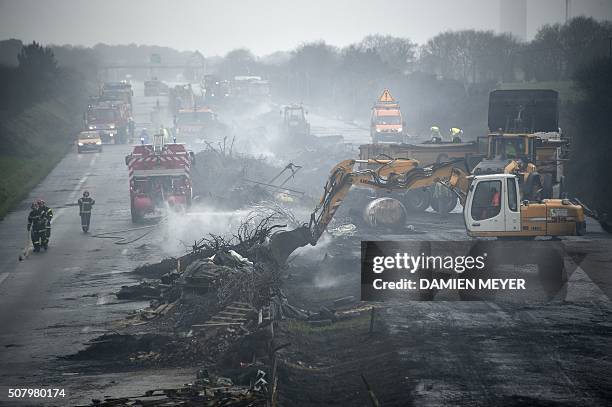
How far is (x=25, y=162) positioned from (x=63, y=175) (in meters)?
5.20

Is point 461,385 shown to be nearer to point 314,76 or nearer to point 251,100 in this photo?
point 251,100

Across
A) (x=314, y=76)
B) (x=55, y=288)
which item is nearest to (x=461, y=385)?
(x=55, y=288)

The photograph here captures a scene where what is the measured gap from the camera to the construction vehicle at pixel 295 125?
6356 centimetres

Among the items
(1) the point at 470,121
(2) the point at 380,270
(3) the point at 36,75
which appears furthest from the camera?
(3) the point at 36,75

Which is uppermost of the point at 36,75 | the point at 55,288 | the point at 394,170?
the point at 36,75

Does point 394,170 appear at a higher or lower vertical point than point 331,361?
higher

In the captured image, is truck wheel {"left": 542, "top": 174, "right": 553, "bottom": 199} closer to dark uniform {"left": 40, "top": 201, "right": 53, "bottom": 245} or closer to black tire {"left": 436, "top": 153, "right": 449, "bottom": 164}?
black tire {"left": 436, "top": 153, "right": 449, "bottom": 164}

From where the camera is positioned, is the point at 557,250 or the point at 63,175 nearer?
the point at 557,250

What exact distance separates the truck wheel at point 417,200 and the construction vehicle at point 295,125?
31080mm

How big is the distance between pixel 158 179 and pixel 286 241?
1235cm

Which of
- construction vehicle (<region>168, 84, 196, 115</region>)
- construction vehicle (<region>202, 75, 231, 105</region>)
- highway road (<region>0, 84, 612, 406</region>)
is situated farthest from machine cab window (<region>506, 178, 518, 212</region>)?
construction vehicle (<region>202, 75, 231, 105</region>)

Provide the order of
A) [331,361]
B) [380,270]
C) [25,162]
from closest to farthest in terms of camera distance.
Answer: [331,361] → [380,270] → [25,162]

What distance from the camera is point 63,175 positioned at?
49.8 metres

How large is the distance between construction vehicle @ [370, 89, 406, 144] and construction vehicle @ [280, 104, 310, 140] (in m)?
6.95
